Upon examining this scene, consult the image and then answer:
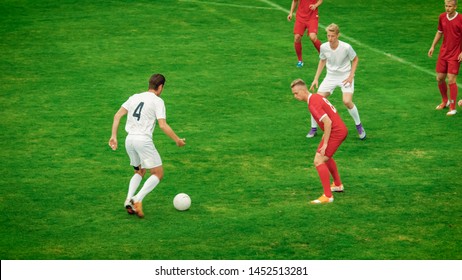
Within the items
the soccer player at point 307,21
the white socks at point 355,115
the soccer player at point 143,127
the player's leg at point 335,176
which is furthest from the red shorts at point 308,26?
the soccer player at point 143,127

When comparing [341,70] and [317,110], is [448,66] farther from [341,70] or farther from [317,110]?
[317,110]

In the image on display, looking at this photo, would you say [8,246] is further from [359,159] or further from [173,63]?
[173,63]

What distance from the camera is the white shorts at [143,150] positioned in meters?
12.9

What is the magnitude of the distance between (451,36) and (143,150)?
26.5 ft

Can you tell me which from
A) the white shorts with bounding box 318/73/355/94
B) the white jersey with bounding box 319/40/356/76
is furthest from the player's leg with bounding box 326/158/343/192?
the white jersey with bounding box 319/40/356/76

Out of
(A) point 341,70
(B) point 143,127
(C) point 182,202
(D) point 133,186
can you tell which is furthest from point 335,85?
(D) point 133,186

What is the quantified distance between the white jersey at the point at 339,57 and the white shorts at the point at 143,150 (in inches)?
201

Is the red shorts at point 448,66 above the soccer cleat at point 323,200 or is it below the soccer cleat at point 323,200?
above

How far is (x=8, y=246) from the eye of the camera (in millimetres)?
11961

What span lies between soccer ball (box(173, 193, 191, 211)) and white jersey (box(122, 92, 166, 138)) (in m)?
1.09

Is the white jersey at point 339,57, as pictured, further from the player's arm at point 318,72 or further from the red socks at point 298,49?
the red socks at point 298,49

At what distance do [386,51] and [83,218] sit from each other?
12049mm

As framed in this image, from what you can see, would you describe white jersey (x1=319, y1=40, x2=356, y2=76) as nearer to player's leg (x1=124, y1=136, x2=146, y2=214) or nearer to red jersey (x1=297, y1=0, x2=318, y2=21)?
red jersey (x1=297, y1=0, x2=318, y2=21)
